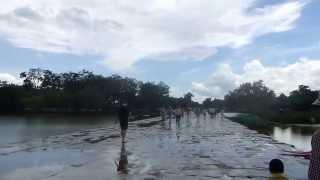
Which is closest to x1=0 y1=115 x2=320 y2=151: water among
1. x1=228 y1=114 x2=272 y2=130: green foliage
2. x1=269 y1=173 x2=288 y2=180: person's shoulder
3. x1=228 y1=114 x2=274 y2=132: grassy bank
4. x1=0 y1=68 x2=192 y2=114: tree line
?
x1=228 y1=114 x2=274 y2=132: grassy bank

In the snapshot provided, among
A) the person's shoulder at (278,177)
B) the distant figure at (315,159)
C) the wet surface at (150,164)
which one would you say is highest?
the distant figure at (315,159)

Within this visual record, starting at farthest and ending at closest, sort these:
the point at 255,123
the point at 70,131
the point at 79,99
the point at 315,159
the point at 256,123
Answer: the point at 79,99 < the point at 256,123 < the point at 255,123 < the point at 70,131 < the point at 315,159

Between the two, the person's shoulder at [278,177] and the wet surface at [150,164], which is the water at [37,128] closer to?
the wet surface at [150,164]

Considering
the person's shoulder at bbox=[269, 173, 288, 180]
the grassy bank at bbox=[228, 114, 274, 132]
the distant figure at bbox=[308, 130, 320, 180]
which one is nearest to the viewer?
the person's shoulder at bbox=[269, 173, 288, 180]

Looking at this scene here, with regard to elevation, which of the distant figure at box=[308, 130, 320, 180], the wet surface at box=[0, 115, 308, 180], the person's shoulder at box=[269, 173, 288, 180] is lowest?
the wet surface at box=[0, 115, 308, 180]

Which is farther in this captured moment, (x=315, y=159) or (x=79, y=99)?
(x=79, y=99)

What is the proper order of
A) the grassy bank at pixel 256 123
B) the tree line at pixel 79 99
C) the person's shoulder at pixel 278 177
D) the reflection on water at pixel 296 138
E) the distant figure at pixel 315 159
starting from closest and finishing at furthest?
the person's shoulder at pixel 278 177, the distant figure at pixel 315 159, the reflection on water at pixel 296 138, the grassy bank at pixel 256 123, the tree line at pixel 79 99

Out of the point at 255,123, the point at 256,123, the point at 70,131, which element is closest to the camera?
the point at 70,131

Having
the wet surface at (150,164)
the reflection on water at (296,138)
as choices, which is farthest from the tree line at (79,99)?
the wet surface at (150,164)

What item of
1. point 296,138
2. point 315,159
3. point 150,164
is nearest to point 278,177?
point 315,159

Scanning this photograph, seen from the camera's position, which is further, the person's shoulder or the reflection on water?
the reflection on water

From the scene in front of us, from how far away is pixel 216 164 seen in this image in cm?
1964

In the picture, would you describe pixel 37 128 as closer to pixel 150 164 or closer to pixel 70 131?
pixel 70 131

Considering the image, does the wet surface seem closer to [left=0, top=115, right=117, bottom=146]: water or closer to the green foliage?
[left=0, top=115, right=117, bottom=146]: water
